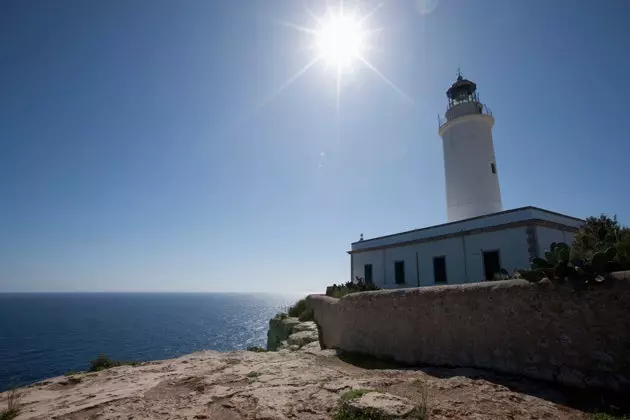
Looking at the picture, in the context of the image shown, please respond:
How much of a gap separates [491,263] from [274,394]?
16.0 m

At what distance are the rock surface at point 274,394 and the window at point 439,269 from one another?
1415cm

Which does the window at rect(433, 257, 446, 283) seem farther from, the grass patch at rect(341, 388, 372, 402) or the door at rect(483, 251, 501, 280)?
the grass patch at rect(341, 388, 372, 402)

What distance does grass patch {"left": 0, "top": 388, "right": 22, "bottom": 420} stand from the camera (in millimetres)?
4694

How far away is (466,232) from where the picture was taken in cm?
1828

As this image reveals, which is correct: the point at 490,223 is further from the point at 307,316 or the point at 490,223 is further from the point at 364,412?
the point at 364,412

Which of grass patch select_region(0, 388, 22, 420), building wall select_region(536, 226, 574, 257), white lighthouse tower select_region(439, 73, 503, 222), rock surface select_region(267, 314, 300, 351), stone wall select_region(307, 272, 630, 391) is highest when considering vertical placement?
white lighthouse tower select_region(439, 73, 503, 222)

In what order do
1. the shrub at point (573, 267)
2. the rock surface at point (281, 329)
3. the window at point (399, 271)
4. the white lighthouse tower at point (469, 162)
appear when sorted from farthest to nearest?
the white lighthouse tower at point (469, 162) → the window at point (399, 271) → the rock surface at point (281, 329) → the shrub at point (573, 267)

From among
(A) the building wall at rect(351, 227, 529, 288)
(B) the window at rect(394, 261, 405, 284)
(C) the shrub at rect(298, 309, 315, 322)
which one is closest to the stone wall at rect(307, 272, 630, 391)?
(C) the shrub at rect(298, 309, 315, 322)

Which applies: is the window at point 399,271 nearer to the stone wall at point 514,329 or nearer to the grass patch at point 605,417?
the stone wall at point 514,329

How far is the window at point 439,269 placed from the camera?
19.1 m

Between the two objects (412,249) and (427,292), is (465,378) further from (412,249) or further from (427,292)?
(412,249)

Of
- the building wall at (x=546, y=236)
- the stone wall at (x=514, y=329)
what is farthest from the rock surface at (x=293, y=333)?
the building wall at (x=546, y=236)

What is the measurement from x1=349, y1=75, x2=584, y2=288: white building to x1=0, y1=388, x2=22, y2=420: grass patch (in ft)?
60.2

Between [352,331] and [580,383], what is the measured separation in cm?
525
